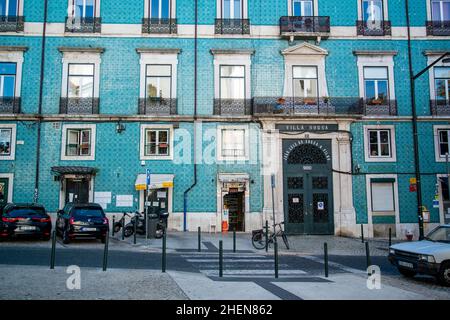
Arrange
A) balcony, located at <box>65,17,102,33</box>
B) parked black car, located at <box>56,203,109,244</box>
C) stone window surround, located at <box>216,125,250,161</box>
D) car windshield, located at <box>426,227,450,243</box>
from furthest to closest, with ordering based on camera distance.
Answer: balcony, located at <box>65,17,102,33</box> < stone window surround, located at <box>216,125,250,161</box> < parked black car, located at <box>56,203,109,244</box> < car windshield, located at <box>426,227,450,243</box>

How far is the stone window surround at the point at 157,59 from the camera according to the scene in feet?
80.1

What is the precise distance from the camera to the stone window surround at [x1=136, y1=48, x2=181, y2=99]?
24.4 m

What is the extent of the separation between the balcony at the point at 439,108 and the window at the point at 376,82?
2.71 meters

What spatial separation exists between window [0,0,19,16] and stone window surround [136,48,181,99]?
7.54 meters

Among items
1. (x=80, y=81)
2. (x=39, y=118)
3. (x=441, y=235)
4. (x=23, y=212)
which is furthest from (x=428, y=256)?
(x=39, y=118)

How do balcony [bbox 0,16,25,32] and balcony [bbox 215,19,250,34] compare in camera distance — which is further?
balcony [bbox 215,19,250,34]

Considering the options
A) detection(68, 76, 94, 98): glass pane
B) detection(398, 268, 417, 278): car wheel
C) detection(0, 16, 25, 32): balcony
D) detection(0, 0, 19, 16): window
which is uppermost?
detection(0, 0, 19, 16): window

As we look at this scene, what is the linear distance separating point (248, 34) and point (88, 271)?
18517mm

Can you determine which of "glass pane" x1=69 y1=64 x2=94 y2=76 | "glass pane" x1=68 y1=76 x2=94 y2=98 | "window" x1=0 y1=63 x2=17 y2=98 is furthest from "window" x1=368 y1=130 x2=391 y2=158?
"window" x1=0 y1=63 x2=17 y2=98

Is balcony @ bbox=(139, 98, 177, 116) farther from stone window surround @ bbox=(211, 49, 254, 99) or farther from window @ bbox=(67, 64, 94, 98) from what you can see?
window @ bbox=(67, 64, 94, 98)

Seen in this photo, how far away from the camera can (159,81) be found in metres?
24.7

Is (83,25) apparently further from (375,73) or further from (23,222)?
(375,73)

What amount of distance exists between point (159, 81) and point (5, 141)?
9262mm

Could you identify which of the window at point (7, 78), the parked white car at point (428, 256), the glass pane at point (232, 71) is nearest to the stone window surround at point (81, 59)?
the window at point (7, 78)
